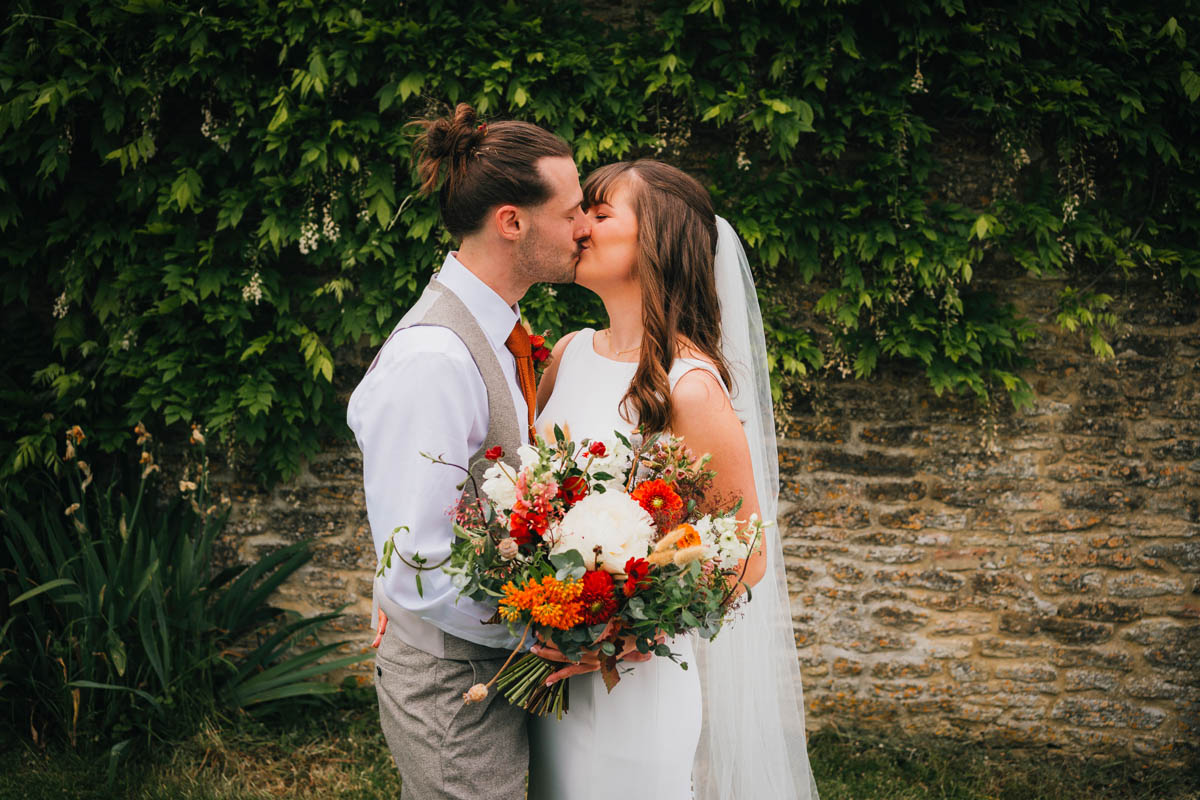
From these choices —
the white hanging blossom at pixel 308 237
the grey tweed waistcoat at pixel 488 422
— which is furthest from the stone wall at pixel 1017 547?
the white hanging blossom at pixel 308 237

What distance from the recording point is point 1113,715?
4305 millimetres

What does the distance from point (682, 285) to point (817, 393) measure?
7.06ft

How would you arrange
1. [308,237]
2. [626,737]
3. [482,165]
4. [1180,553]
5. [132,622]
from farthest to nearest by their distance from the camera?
[1180,553] < [308,237] < [132,622] < [482,165] < [626,737]

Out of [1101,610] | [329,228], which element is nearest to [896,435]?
[1101,610]

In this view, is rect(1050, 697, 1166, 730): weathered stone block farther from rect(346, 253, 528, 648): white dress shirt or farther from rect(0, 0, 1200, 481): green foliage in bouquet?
rect(346, 253, 528, 648): white dress shirt

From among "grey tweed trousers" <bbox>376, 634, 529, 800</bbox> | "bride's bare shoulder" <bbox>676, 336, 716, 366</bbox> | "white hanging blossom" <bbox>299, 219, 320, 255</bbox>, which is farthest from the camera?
"white hanging blossom" <bbox>299, 219, 320, 255</bbox>

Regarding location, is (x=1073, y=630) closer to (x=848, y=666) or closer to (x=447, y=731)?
(x=848, y=666)

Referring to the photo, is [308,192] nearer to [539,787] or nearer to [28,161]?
[28,161]

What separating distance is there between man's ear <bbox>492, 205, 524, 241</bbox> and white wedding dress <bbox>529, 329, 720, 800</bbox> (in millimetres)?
588

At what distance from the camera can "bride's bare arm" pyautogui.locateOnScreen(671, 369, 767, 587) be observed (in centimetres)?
220

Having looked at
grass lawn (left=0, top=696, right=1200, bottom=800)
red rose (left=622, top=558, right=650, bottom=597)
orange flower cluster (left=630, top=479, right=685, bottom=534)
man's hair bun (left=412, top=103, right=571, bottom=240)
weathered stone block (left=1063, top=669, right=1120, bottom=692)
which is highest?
man's hair bun (left=412, top=103, right=571, bottom=240)

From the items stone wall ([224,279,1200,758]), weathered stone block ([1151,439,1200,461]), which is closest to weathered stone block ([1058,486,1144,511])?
stone wall ([224,279,1200,758])

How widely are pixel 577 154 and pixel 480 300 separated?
2.05m

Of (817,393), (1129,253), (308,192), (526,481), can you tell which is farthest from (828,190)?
(526,481)
